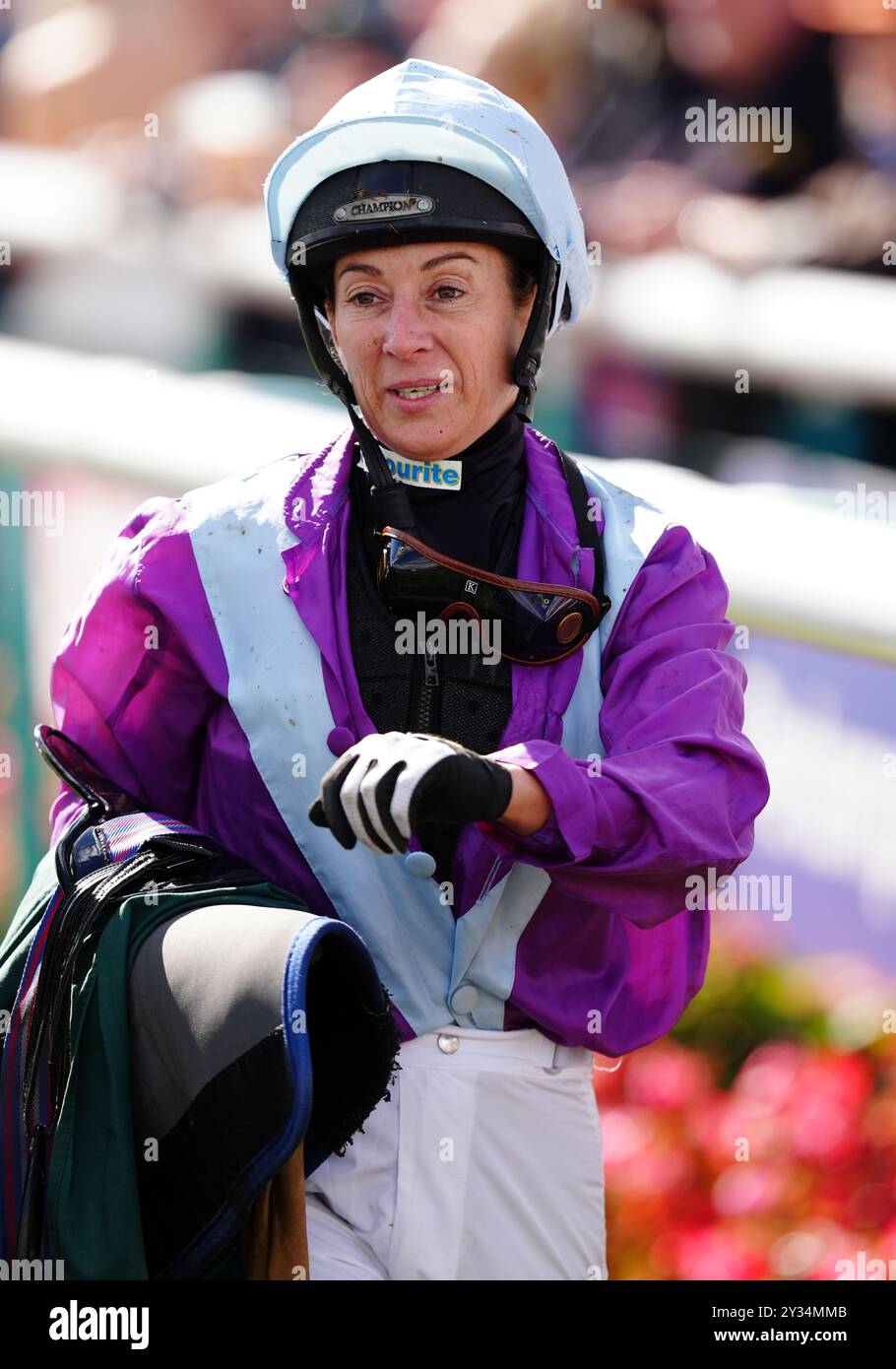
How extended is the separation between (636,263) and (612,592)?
258cm

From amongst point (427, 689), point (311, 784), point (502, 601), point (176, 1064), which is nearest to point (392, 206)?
point (502, 601)

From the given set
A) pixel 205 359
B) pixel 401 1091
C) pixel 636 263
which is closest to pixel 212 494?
pixel 401 1091

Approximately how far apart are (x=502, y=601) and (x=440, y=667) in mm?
126

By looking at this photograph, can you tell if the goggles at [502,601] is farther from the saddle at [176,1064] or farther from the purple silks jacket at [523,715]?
the saddle at [176,1064]

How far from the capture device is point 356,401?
315 centimetres

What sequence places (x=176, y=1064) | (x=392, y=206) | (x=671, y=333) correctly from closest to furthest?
1. (x=176, y=1064)
2. (x=392, y=206)
3. (x=671, y=333)

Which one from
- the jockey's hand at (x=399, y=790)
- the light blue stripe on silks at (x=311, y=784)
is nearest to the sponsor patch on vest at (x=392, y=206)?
the light blue stripe on silks at (x=311, y=784)

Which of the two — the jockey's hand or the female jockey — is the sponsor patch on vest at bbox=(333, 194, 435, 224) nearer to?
the female jockey

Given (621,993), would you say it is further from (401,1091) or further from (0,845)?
(0,845)

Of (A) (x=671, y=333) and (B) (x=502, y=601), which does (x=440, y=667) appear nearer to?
(B) (x=502, y=601)

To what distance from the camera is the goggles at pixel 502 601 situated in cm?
298

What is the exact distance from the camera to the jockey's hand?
246 cm

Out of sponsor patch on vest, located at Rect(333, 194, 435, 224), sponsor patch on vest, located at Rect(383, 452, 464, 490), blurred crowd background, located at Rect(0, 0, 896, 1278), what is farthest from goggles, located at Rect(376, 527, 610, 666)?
blurred crowd background, located at Rect(0, 0, 896, 1278)

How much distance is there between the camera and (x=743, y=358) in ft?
16.8
